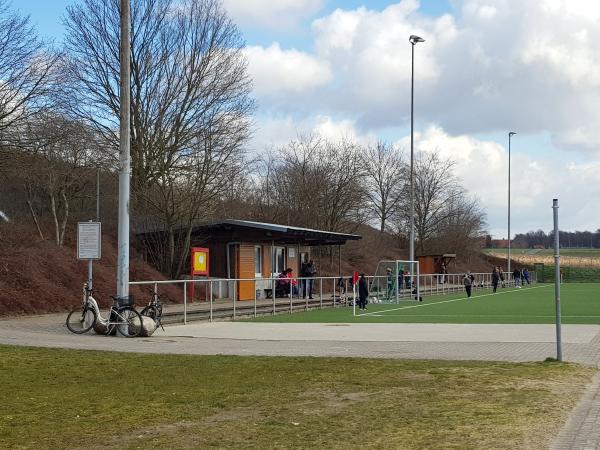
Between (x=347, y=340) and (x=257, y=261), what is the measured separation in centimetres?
1800

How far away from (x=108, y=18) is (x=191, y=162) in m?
7.38

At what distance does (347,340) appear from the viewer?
17.2 metres

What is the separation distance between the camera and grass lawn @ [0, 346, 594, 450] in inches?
268

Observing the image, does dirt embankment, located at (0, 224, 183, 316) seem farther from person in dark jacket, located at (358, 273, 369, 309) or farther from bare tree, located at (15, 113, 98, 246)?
person in dark jacket, located at (358, 273, 369, 309)

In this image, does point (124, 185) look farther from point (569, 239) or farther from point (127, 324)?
point (569, 239)

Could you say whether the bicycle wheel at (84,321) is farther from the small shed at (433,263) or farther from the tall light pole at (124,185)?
the small shed at (433,263)

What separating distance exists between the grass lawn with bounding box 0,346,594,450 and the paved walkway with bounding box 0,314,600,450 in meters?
1.46

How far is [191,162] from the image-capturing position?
3409cm

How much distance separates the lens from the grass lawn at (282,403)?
6814mm

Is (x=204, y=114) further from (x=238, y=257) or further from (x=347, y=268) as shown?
(x=347, y=268)

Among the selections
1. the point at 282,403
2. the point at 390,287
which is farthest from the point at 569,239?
the point at 282,403

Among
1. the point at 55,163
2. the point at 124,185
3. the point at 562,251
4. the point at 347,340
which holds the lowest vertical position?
the point at 347,340

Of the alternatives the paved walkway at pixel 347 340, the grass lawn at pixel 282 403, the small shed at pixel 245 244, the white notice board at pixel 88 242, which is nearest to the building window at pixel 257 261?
the small shed at pixel 245 244

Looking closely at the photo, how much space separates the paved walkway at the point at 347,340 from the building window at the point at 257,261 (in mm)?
12235
